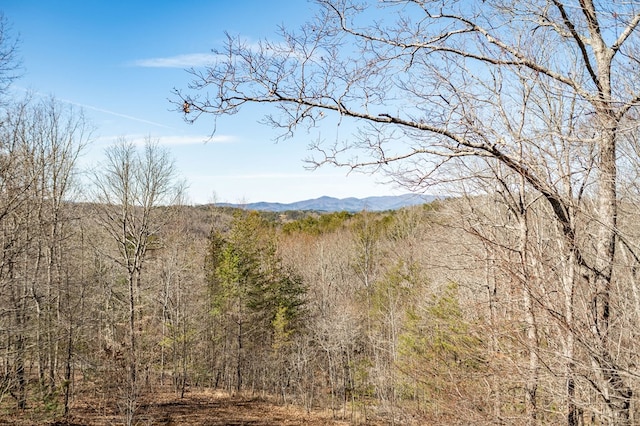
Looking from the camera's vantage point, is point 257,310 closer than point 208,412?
No

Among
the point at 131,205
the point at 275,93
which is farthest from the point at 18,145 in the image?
the point at 275,93

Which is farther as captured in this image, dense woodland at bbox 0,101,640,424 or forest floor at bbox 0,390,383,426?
forest floor at bbox 0,390,383,426

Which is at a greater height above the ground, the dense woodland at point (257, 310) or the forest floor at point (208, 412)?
the dense woodland at point (257, 310)

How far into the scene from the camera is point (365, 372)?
19281 mm

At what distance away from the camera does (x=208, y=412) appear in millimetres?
16625

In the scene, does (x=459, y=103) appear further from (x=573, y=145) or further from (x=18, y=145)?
(x=18, y=145)

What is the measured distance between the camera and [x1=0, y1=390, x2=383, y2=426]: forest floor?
1331cm

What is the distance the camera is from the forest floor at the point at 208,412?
13.3m

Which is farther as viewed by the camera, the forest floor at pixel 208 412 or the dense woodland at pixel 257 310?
the forest floor at pixel 208 412

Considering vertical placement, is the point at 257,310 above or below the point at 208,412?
above

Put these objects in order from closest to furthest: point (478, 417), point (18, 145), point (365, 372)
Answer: point (478, 417), point (18, 145), point (365, 372)

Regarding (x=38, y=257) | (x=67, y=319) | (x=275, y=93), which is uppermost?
(x=275, y=93)

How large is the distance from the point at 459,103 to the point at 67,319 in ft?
48.3

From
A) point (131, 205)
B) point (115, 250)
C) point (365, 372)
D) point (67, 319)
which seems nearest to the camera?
point (67, 319)
